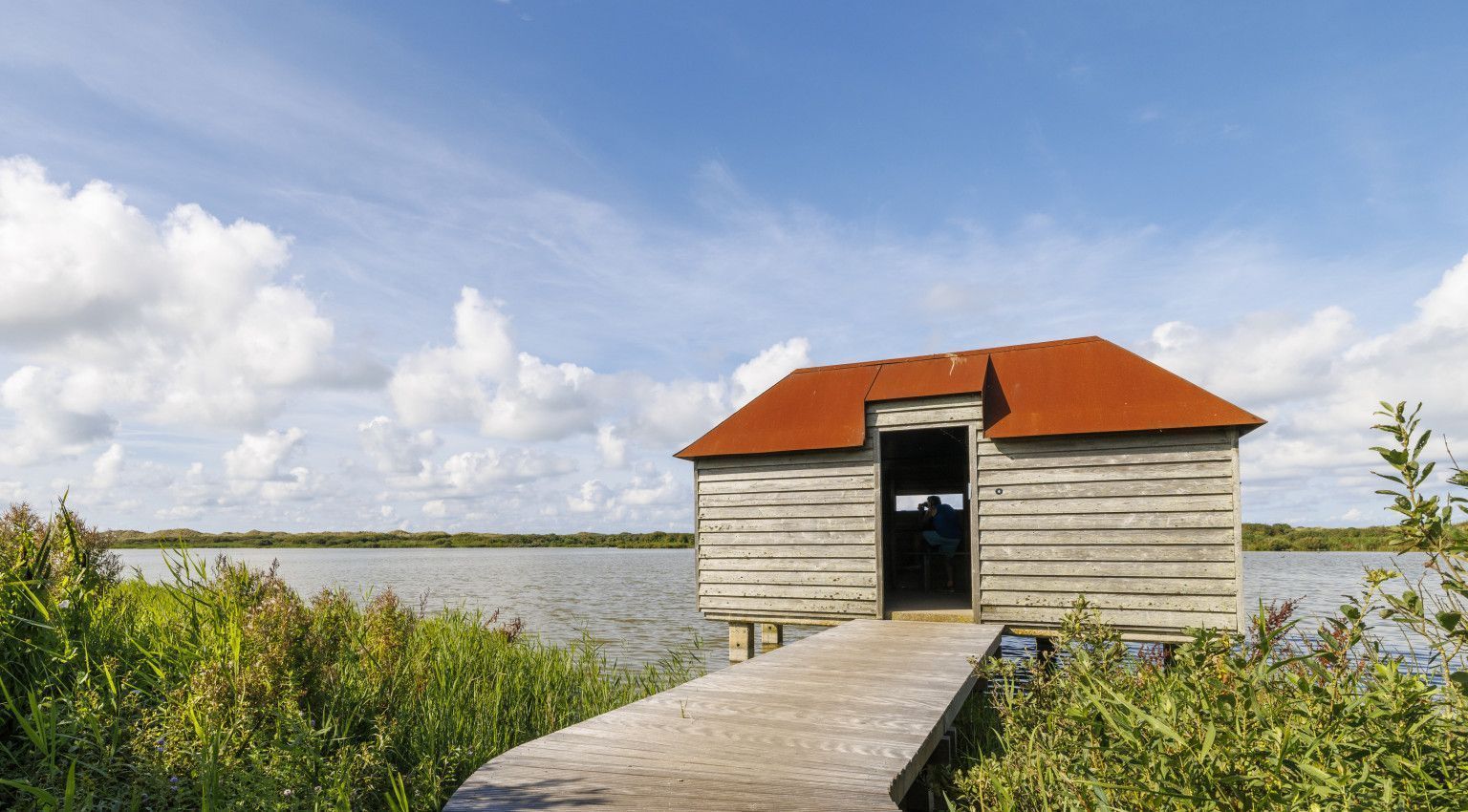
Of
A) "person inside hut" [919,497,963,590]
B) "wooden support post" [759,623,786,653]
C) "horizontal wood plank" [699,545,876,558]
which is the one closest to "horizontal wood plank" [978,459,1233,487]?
"horizontal wood plank" [699,545,876,558]

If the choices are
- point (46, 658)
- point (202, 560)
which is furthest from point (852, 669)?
point (46, 658)

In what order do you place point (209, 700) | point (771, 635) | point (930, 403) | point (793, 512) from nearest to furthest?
point (209, 700) → point (930, 403) → point (793, 512) → point (771, 635)

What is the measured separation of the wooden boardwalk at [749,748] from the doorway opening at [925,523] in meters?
6.63

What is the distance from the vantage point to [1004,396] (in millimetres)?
10867

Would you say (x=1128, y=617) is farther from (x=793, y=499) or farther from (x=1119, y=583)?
(x=793, y=499)

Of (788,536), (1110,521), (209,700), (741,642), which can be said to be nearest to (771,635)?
(741,642)

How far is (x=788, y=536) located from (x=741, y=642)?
191 centimetres

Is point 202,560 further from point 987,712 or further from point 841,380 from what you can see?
point 841,380

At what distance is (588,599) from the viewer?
2547 centimetres

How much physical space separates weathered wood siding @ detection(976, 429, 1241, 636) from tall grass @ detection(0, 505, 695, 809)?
613cm

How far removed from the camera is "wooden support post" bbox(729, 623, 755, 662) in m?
12.3

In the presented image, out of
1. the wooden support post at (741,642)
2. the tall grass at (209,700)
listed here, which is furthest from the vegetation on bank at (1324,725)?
the wooden support post at (741,642)

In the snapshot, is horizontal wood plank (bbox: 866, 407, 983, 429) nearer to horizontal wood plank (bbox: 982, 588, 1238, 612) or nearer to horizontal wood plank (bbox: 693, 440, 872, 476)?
horizontal wood plank (bbox: 693, 440, 872, 476)

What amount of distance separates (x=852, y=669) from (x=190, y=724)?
461 centimetres
